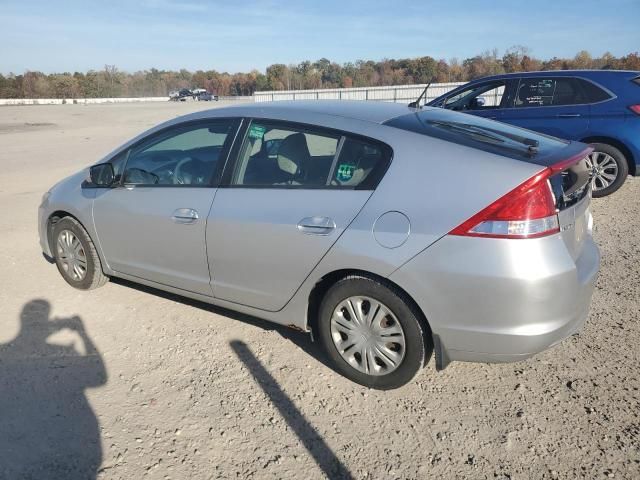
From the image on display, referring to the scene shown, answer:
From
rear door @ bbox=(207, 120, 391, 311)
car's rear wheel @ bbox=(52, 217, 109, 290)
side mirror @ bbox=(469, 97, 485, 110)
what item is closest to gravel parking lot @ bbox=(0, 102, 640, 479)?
car's rear wheel @ bbox=(52, 217, 109, 290)

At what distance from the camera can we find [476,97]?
810 centimetres

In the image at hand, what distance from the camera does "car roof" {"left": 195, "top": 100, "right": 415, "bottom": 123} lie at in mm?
3089

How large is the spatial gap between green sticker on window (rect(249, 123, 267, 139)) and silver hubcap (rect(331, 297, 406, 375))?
1266 mm

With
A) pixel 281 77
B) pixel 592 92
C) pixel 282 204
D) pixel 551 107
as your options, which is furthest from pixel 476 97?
pixel 281 77

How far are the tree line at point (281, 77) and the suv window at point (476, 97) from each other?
46.6 metres

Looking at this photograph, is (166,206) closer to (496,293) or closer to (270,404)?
(270,404)

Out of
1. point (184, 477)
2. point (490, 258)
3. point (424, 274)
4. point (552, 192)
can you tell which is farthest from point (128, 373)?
point (552, 192)

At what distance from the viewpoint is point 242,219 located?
3.12 meters

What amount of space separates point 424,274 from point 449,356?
50 centimetres

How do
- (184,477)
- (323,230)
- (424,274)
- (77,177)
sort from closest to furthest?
(184,477)
(424,274)
(323,230)
(77,177)

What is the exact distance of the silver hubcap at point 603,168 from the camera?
6965 mm

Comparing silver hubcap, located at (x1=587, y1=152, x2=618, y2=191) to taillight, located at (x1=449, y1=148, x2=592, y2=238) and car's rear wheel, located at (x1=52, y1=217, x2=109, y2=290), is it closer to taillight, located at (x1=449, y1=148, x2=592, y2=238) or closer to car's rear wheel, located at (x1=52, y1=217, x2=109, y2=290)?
taillight, located at (x1=449, y1=148, x2=592, y2=238)

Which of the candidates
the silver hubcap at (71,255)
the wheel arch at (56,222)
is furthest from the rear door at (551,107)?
the silver hubcap at (71,255)

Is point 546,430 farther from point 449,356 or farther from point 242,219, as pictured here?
point 242,219
